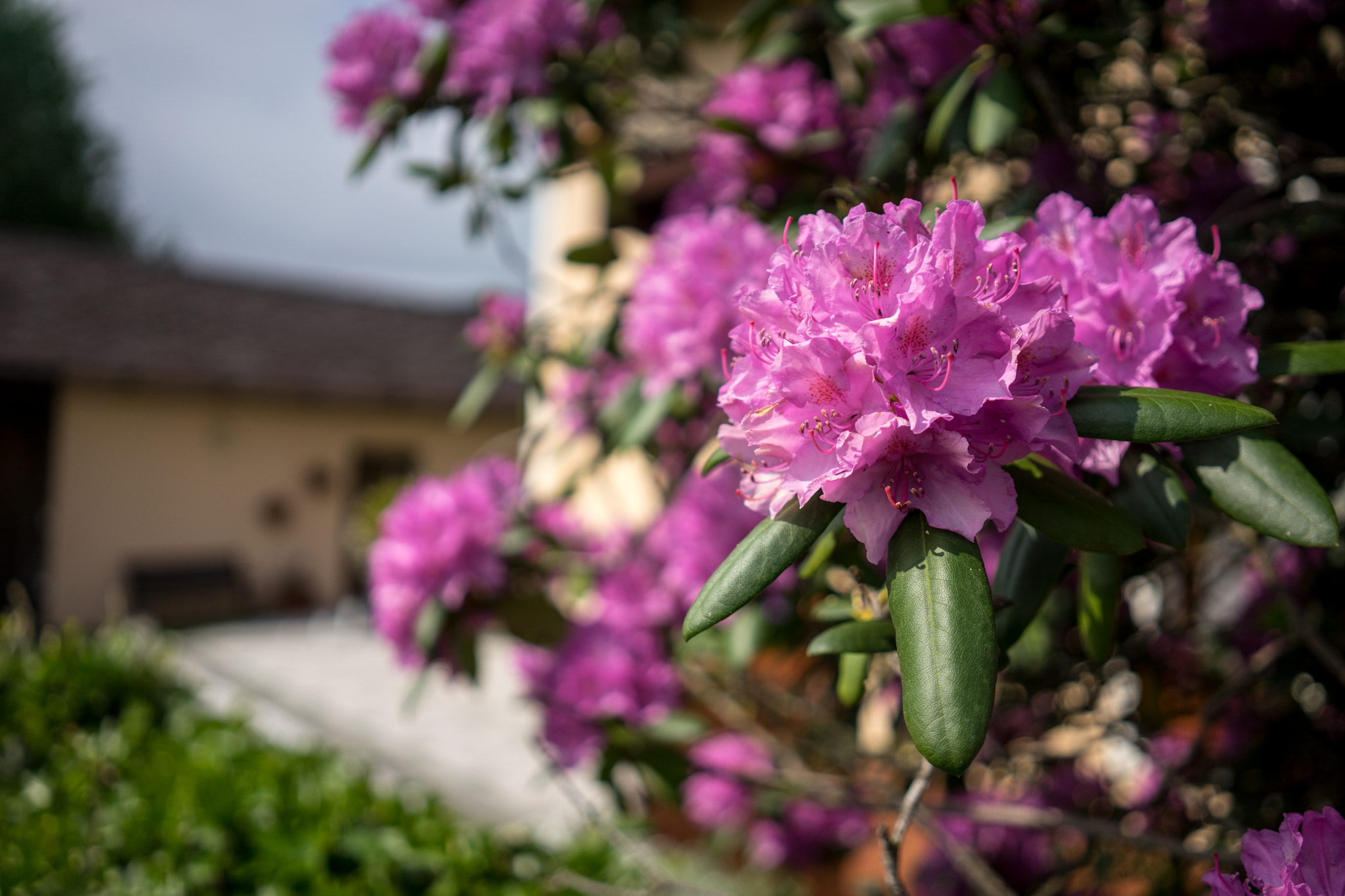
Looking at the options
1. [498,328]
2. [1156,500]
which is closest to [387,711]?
[498,328]

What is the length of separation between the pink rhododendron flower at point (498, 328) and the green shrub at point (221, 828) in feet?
4.27

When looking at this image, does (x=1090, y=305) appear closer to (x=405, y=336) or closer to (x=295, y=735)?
(x=295, y=735)

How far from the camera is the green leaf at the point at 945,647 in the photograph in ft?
1.94

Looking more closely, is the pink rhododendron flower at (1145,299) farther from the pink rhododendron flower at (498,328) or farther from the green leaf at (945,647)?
the pink rhododendron flower at (498,328)

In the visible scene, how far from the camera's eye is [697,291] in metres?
1.34

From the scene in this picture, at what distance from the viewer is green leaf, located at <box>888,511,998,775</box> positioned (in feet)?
1.94

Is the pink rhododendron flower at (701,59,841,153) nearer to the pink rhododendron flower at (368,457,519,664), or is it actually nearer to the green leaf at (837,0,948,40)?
the green leaf at (837,0,948,40)

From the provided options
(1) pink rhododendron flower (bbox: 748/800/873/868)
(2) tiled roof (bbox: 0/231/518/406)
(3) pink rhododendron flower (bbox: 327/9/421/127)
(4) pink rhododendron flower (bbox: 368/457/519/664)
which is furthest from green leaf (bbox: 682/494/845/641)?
(2) tiled roof (bbox: 0/231/518/406)

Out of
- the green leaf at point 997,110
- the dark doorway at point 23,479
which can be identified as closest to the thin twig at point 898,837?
the green leaf at point 997,110

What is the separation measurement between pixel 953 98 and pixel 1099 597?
0.76 metres

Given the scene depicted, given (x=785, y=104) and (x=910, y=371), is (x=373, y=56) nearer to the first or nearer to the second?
(x=785, y=104)

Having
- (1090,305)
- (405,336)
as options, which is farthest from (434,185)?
(405,336)

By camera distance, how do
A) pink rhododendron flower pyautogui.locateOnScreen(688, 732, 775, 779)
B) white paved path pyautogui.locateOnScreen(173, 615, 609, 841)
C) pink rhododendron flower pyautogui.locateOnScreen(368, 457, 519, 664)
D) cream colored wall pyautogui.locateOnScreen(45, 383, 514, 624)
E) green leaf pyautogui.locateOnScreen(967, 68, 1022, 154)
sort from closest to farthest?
green leaf pyautogui.locateOnScreen(967, 68, 1022, 154) → pink rhododendron flower pyautogui.locateOnScreen(368, 457, 519, 664) → pink rhododendron flower pyautogui.locateOnScreen(688, 732, 775, 779) → white paved path pyautogui.locateOnScreen(173, 615, 609, 841) → cream colored wall pyautogui.locateOnScreen(45, 383, 514, 624)

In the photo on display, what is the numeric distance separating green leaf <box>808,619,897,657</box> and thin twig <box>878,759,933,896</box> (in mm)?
108
